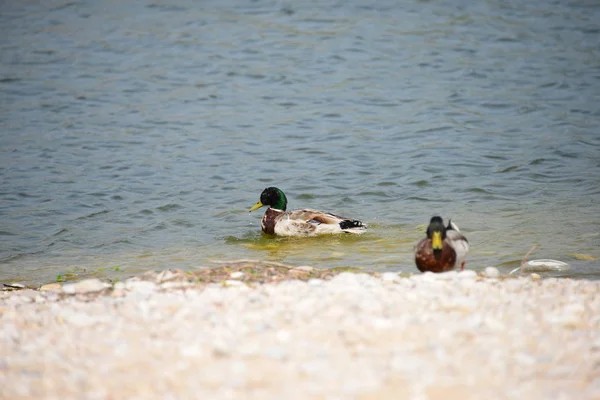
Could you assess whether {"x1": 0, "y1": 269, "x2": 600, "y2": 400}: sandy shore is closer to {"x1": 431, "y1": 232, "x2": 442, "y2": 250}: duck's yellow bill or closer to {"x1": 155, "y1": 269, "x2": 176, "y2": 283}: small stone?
{"x1": 155, "y1": 269, "x2": 176, "y2": 283}: small stone

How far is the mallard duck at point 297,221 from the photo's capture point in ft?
34.9

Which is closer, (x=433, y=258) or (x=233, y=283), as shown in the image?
(x=233, y=283)

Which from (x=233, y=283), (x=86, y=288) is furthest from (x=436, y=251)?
(x=86, y=288)

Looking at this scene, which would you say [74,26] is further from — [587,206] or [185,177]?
[587,206]

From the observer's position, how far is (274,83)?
59.8ft

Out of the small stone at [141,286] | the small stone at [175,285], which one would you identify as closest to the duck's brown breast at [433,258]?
the small stone at [175,285]

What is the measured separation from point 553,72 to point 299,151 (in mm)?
6721

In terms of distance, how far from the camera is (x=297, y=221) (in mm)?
11195

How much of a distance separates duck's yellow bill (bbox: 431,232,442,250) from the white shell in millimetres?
1621

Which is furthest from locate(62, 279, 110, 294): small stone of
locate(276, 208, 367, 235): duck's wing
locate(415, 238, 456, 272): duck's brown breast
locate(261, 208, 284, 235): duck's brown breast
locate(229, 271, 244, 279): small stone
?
locate(261, 208, 284, 235): duck's brown breast

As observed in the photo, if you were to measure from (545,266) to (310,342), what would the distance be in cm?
450

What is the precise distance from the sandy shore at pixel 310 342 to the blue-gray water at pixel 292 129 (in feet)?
10.1

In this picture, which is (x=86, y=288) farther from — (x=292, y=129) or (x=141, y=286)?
(x=292, y=129)

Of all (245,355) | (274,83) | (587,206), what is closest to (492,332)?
(245,355)
